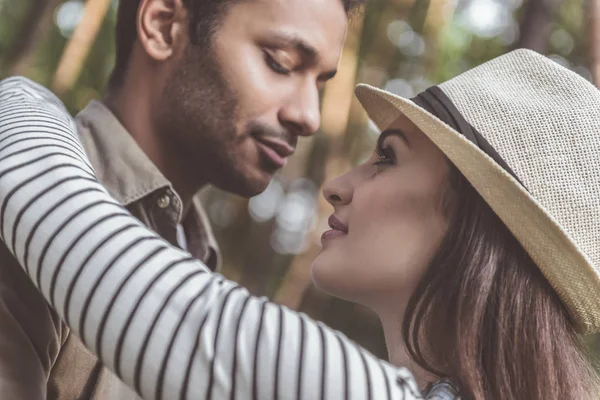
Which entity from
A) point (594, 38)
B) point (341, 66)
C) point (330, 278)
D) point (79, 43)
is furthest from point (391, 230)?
point (341, 66)

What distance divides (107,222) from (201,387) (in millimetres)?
164

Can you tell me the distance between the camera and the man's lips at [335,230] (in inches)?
35.8

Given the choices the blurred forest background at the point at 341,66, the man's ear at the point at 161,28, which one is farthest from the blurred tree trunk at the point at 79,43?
the man's ear at the point at 161,28

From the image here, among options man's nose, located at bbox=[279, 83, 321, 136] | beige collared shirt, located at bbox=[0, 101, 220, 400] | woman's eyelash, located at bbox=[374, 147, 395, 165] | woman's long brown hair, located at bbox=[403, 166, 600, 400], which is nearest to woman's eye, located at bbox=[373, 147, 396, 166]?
woman's eyelash, located at bbox=[374, 147, 395, 165]

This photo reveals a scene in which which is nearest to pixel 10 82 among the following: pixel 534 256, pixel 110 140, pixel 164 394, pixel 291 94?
pixel 110 140

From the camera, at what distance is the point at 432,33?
9.43 feet

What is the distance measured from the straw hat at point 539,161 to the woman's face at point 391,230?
0.07m

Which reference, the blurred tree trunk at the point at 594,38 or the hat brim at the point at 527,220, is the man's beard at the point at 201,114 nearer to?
the hat brim at the point at 527,220

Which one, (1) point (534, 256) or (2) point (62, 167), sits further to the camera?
(1) point (534, 256)

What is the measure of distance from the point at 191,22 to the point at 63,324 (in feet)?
1.75

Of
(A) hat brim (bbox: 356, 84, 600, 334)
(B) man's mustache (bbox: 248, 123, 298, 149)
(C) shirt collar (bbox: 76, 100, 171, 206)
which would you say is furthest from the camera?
(B) man's mustache (bbox: 248, 123, 298, 149)

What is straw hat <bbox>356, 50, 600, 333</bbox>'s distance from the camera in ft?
2.49

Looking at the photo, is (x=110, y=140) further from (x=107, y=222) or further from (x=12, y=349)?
(x=107, y=222)

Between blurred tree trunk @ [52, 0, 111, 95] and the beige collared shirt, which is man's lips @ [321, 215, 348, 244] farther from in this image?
blurred tree trunk @ [52, 0, 111, 95]
